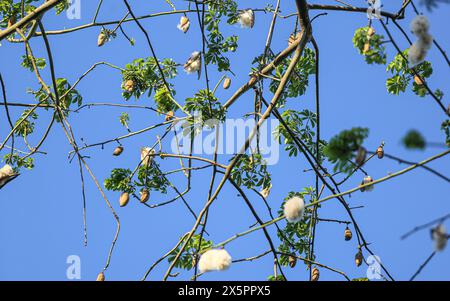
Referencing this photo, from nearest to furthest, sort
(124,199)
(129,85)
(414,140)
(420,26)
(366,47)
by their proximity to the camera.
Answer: (414,140) < (420,26) < (366,47) < (124,199) < (129,85)

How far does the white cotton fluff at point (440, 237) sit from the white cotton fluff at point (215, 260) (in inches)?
27.5

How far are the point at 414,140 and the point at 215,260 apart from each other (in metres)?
0.81

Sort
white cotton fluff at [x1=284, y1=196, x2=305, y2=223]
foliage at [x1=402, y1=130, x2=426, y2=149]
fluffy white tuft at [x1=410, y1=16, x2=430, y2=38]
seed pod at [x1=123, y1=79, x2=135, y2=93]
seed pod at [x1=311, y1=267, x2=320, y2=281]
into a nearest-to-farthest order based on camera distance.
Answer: foliage at [x1=402, y1=130, x2=426, y2=149], fluffy white tuft at [x1=410, y1=16, x2=430, y2=38], white cotton fluff at [x1=284, y1=196, x2=305, y2=223], seed pod at [x1=311, y1=267, x2=320, y2=281], seed pod at [x1=123, y1=79, x2=135, y2=93]

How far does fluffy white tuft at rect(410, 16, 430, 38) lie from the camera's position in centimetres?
189

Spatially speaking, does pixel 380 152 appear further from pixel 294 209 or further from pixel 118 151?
pixel 118 151

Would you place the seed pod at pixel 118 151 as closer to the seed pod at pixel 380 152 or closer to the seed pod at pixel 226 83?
the seed pod at pixel 226 83

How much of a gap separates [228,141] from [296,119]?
58cm

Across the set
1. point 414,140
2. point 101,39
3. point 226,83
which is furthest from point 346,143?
point 101,39

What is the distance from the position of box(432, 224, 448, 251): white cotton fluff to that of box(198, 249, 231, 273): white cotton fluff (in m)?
0.70

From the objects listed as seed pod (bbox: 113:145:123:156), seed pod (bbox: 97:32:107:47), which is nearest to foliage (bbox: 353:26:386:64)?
seed pod (bbox: 113:145:123:156)

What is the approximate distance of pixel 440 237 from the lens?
1.45 m

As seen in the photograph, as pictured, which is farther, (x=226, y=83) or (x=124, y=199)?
(x=226, y=83)

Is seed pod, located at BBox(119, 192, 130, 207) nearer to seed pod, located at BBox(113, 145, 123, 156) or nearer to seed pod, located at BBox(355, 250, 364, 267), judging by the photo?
seed pod, located at BBox(113, 145, 123, 156)
